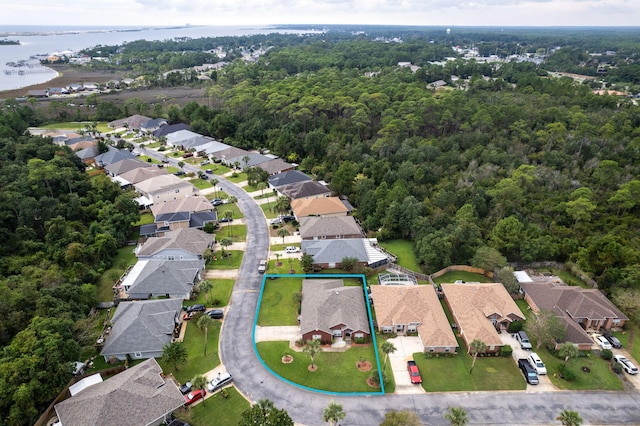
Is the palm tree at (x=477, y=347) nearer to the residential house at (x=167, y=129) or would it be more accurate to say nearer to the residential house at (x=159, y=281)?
the residential house at (x=159, y=281)

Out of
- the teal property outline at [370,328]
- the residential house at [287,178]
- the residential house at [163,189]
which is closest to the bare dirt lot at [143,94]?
the residential house at [163,189]

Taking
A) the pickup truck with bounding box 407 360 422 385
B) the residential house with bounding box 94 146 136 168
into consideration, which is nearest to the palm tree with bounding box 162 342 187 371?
the pickup truck with bounding box 407 360 422 385

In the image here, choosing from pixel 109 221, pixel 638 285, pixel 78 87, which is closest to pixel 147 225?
pixel 109 221

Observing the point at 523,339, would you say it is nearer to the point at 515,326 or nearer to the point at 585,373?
the point at 515,326

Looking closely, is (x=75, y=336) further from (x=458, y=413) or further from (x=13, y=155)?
(x=13, y=155)

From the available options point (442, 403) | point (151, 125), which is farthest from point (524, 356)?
point (151, 125)
